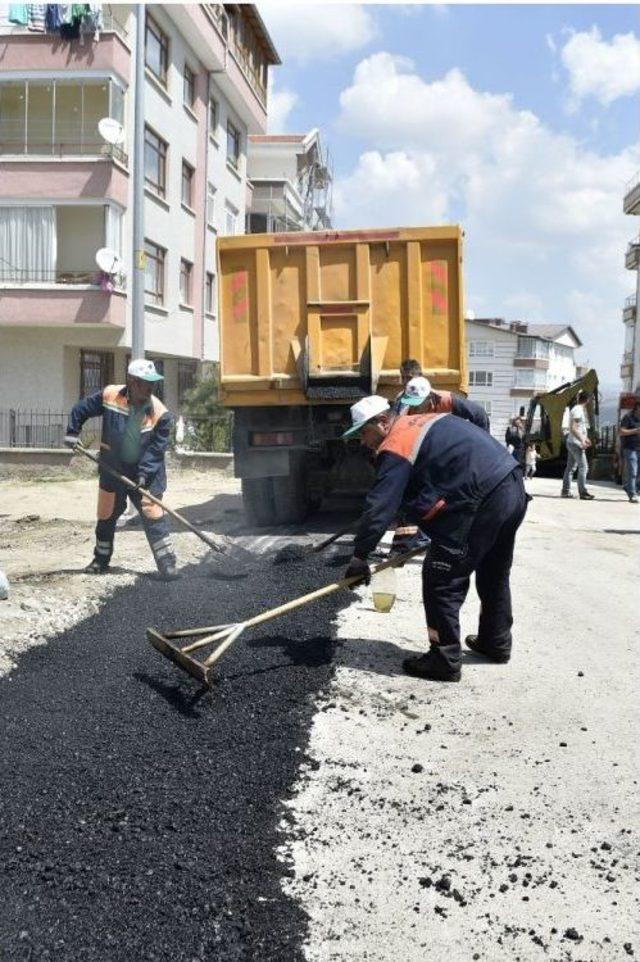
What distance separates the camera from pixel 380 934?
2.42 meters

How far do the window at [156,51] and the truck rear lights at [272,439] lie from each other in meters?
14.9

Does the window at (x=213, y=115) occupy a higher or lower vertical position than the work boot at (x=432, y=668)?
higher

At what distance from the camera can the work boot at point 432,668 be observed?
444cm

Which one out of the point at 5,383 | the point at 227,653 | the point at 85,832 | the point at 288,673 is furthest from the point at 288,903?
the point at 5,383

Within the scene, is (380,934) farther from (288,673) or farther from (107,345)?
(107,345)

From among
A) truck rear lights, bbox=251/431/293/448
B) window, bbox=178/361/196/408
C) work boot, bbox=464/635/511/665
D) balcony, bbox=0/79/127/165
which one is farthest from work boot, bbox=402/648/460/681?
window, bbox=178/361/196/408

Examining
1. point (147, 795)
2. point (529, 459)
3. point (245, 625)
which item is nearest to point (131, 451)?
point (245, 625)

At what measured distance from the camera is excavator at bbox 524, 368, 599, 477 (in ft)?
65.9

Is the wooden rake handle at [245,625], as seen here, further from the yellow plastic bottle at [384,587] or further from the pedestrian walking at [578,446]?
the pedestrian walking at [578,446]

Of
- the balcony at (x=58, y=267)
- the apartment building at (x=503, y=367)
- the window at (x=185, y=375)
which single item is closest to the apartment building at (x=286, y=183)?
the window at (x=185, y=375)

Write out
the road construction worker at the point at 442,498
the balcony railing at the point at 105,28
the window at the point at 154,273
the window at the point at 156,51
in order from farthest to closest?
the window at the point at 154,273, the window at the point at 156,51, the balcony railing at the point at 105,28, the road construction worker at the point at 442,498

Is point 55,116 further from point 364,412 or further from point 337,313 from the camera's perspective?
point 364,412

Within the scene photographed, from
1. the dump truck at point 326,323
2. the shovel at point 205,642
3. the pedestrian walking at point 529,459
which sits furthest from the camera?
the pedestrian walking at point 529,459

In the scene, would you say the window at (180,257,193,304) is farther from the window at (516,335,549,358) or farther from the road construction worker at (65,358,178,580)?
the window at (516,335,549,358)
